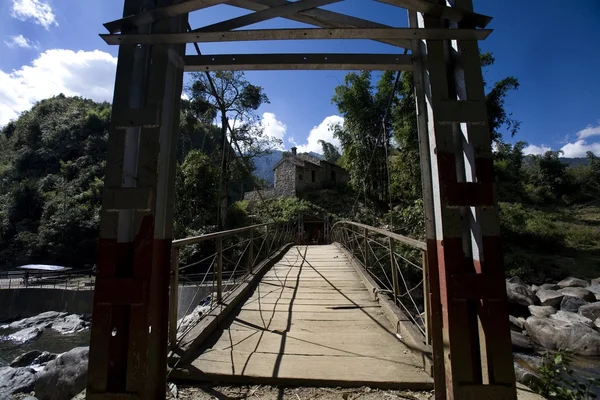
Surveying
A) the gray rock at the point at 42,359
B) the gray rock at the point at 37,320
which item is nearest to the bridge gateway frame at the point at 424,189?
the gray rock at the point at 42,359

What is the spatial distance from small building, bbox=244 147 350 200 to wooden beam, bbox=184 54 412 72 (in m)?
20.7

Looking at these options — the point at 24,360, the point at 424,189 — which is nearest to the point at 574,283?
the point at 424,189

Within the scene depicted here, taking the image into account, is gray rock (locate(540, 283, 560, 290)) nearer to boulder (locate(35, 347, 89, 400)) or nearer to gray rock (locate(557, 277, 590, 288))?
gray rock (locate(557, 277, 590, 288))

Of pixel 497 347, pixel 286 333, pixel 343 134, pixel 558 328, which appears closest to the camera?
pixel 497 347

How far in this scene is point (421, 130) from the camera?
1.65 metres

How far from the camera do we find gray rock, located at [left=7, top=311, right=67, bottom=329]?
11.8 metres

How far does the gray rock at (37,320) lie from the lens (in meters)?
11.8

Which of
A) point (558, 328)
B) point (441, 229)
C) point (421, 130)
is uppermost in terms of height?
point (421, 130)

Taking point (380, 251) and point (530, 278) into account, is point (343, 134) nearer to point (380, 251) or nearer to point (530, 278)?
point (380, 251)

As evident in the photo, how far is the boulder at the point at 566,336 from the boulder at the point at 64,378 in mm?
8877

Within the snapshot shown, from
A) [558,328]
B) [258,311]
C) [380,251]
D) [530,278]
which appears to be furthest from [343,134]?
[258,311]

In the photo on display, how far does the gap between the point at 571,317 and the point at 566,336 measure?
1.54 m

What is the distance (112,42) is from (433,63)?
1.58 metres

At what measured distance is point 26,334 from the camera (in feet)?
35.2
